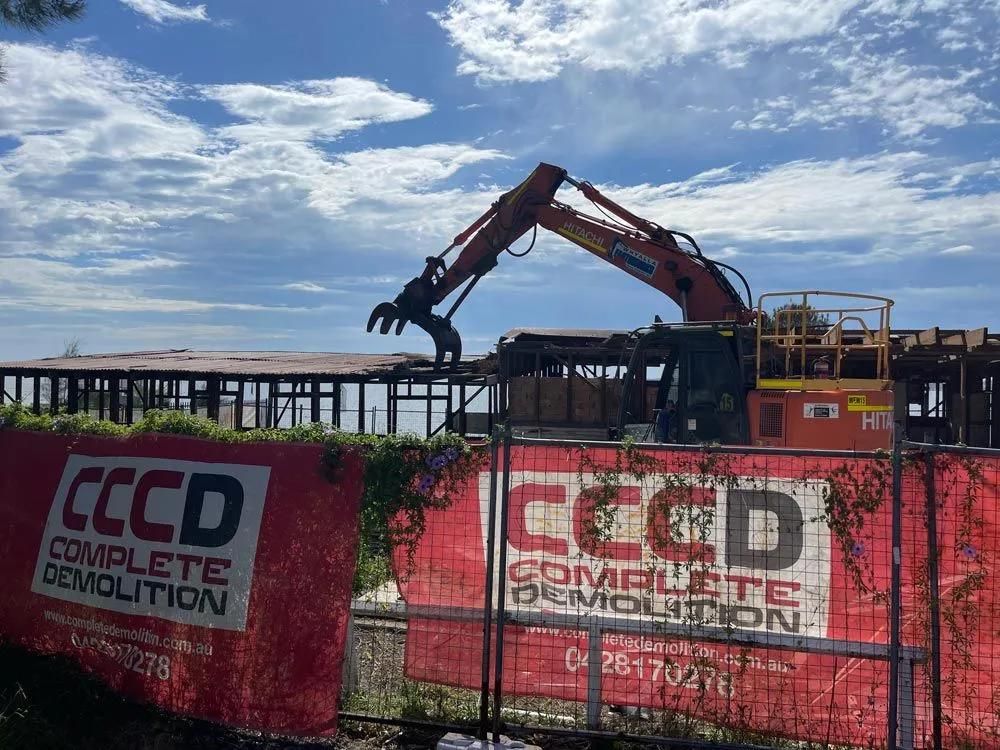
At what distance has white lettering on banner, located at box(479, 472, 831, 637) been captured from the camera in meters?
5.12

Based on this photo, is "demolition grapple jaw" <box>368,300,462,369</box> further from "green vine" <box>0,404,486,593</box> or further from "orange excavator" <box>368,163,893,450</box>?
"green vine" <box>0,404,486,593</box>

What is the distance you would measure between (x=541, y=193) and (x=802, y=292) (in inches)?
255

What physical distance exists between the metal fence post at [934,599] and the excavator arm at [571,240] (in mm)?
8891

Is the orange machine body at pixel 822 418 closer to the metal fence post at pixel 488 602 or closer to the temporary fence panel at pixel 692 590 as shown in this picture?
the temporary fence panel at pixel 692 590

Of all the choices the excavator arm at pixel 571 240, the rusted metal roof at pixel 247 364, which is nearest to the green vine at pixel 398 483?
the excavator arm at pixel 571 240

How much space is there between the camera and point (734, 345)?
34.3ft

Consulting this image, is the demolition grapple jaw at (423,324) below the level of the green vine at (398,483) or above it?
above

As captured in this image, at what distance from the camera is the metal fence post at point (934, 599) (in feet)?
15.5

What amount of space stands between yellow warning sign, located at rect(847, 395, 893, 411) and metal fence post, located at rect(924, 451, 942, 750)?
5.31m

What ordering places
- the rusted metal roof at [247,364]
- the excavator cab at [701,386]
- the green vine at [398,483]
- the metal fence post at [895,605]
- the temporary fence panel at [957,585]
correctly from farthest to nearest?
the rusted metal roof at [247,364], the excavator cab at [701,386], the green vine at [398,483], the temporary fence panel at [957,585], the metal fence post at [895,605]

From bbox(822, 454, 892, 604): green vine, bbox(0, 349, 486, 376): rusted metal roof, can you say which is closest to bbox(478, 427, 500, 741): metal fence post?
bbox(822, 454, 892, 604): green vine

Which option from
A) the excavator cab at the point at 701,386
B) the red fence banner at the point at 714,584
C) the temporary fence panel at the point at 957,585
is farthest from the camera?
the excavator cab at the point at 701,386

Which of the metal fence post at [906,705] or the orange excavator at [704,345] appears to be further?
the orange excavator at [704,345]

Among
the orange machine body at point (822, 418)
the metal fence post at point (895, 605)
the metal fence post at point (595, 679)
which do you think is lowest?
the metal fence post at point (595, 679)
